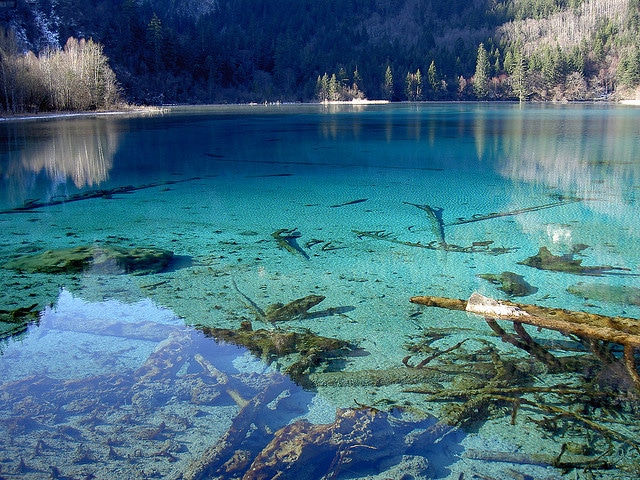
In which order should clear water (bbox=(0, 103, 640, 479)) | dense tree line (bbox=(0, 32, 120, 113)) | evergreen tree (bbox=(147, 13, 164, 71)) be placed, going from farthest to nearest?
1. evergreen tree (bbox=(147, 13, 164, 71))
2. dense tree line (bbox=(0, 32, 120, 113))
3. clear water (bbox=(0, 103, 640, 479))

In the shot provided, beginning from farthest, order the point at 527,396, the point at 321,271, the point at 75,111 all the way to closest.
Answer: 1. the point at 75,111
2. the point at 321,271
3. the point at 527,396

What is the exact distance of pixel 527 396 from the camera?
3.16 metres

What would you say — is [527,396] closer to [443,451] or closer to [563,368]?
[563,368]

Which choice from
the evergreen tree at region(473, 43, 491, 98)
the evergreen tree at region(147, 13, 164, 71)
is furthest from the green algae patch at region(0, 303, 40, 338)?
the evergreen tree at region(473, 43, 491, 98)

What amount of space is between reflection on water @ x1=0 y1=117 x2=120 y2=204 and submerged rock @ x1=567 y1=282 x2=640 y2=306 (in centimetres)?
866

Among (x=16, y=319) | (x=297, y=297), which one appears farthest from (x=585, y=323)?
(x=16, y=319)

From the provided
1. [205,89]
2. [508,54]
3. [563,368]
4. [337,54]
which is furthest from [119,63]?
[563,368]

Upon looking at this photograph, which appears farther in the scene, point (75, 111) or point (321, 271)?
point (75, 111)

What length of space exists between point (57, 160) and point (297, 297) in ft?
39.0

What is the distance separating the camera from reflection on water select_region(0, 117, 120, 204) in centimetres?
1154

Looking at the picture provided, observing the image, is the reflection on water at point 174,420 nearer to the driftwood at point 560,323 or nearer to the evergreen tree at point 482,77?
the driftwood at point 560,323

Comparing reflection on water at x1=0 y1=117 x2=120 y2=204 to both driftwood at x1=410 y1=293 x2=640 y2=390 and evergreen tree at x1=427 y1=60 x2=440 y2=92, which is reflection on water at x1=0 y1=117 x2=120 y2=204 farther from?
evergreen tree at x1=427 y1=60 x2=440 y2=92

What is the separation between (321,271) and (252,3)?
16702cm

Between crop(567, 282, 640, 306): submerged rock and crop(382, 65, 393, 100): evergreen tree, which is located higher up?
crop(382, 65, 393, 100): evergreen tree
